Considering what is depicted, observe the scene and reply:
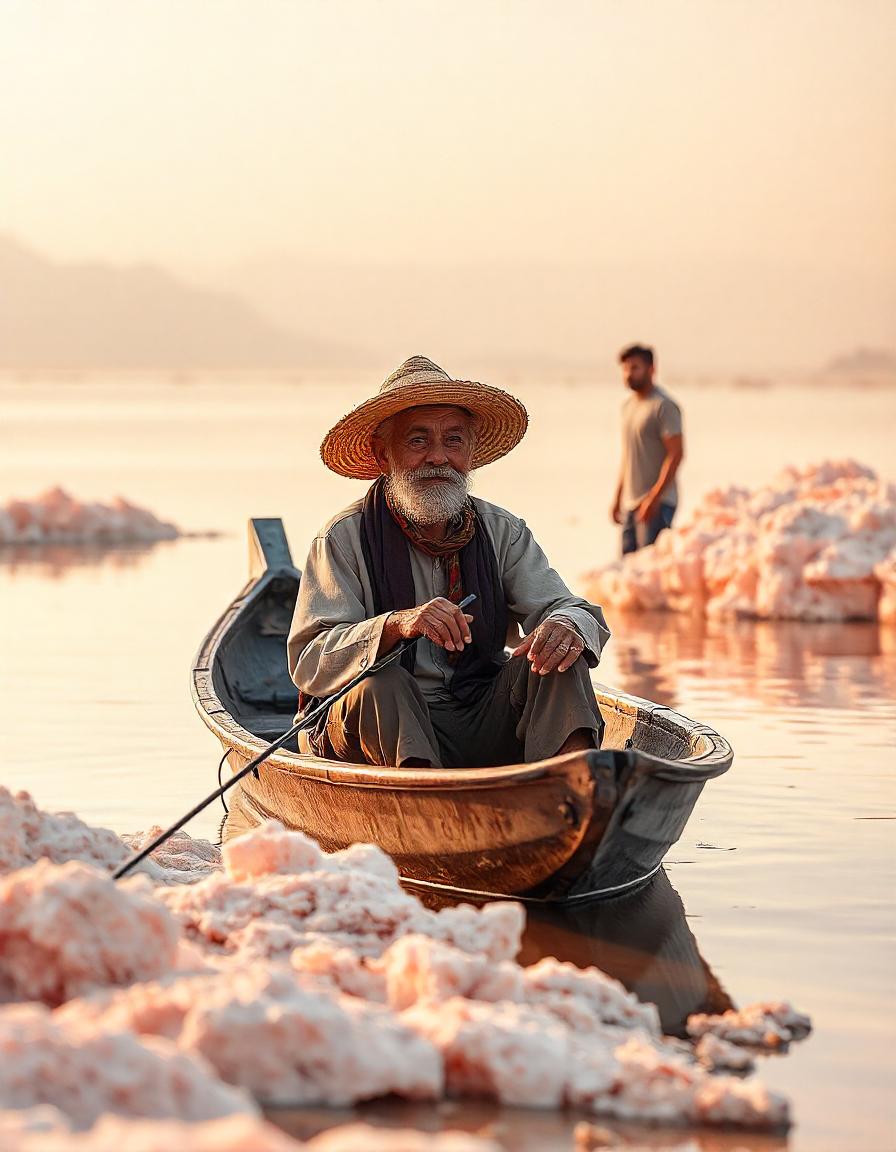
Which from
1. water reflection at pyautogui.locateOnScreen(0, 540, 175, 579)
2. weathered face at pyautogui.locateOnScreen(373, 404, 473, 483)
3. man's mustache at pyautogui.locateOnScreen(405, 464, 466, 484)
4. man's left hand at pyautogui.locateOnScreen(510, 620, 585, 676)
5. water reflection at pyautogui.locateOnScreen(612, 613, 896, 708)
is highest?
weathered face at pyautogui.locateOnScreen(373, 404, 473, 483)

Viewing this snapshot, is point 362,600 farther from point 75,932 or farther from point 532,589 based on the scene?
point 75,932

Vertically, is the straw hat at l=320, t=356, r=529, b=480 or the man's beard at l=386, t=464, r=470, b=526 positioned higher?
the straw hat at l=320, t=356, r=529, b=480

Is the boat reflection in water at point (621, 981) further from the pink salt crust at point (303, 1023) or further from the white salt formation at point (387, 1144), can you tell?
the white salt formation at point (387, 1144)

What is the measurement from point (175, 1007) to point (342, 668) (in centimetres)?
239

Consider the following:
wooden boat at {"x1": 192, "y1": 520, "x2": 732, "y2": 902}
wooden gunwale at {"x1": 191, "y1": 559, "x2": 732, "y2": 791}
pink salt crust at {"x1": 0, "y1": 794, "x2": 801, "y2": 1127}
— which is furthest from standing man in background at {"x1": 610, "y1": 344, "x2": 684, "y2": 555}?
pink salt crust at {"x1": 0, "y1": 794, "x2": 801, "y2": 1127}

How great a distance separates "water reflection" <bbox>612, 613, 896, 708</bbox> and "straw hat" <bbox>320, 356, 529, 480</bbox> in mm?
3670

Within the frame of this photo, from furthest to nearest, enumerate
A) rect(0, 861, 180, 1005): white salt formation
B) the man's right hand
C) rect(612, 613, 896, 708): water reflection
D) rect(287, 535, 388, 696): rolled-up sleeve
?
rect(612, 613, 896, 708): water reflection → rect(287, 535, 388, 696): rolled-up sleeve → the man's right hand → rect(0, 861, 180, 1005): white salt formation

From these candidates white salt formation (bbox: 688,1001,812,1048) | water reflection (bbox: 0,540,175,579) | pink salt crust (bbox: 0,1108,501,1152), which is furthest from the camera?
water reflection (bbox: 0,540,175,579)

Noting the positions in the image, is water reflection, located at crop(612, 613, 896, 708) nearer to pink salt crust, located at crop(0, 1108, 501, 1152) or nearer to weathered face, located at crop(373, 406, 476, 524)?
weathered face, located at crop(373, 406, 476, 524)

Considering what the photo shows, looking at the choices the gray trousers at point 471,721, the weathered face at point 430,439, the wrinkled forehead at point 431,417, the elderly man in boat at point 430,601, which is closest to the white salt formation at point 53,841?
the gray trousers at point 471,721

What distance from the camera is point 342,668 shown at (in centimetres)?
630

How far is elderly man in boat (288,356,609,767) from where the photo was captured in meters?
6.20

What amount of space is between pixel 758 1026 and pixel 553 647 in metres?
1.67

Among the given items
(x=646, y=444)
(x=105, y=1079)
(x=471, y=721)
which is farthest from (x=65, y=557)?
(x=105, y=1079)
